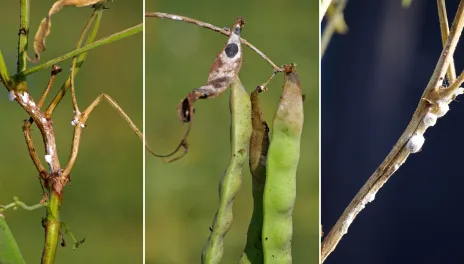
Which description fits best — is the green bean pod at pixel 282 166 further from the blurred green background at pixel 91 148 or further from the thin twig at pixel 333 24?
the blurred green background at pixel 91 148

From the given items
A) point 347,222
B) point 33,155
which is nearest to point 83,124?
point 33,155

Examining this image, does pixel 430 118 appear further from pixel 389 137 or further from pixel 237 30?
pixel 237 30

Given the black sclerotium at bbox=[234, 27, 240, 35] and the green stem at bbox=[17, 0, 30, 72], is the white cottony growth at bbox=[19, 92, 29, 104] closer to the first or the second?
the green stem at bbox=[17, 0, 30, 72]

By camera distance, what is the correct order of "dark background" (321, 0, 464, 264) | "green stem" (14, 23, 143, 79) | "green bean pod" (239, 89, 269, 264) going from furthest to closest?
"dark background" (321, 0, 464, 264), "green bean pod" (239, 89, 269, 264), "green stem" (14, 23, 143, 79)

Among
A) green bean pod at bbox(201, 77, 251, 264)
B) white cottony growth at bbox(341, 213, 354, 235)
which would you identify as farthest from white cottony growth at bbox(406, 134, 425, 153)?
green bean pod at bbox(201, 77, 251, 264)

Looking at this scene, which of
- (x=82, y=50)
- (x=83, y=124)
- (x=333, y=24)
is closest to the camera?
(x=82, y=50)

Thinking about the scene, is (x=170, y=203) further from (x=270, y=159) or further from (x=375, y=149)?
(x=375, y=149)

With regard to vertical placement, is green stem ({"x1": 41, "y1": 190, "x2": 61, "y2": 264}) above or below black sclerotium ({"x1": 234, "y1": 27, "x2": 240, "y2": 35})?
below

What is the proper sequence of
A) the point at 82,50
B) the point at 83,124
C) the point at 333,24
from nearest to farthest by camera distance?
the point at 82,50 → the point at 83,124 → the point at 333,24
